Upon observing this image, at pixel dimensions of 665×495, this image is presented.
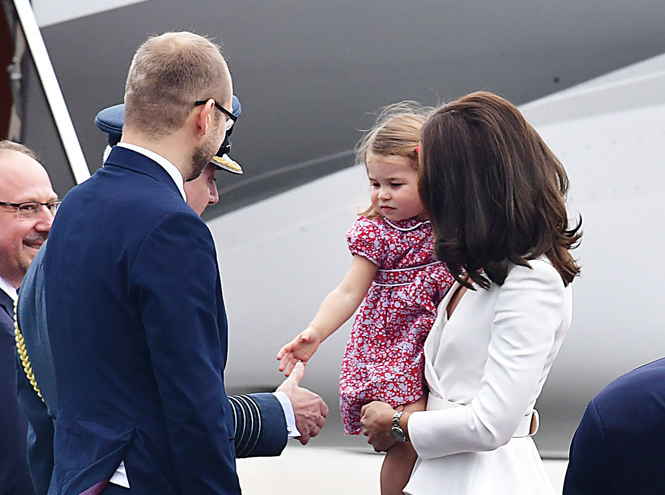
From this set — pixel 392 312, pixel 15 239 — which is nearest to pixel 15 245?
pixel 15 239

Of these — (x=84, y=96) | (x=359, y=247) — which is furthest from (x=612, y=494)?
(x=84, y=96)

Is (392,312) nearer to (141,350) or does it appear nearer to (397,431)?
(397,431)

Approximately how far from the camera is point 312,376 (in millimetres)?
3660

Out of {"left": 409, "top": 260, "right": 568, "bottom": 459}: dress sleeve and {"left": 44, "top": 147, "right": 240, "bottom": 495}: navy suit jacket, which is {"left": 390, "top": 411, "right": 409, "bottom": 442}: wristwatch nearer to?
{"left": 409, "top": 260, "right": 568, "bottom": 459}: dress sleeve

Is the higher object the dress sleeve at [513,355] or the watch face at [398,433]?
the dress sleeve at [513,355]

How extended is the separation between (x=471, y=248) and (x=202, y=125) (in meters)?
0.48

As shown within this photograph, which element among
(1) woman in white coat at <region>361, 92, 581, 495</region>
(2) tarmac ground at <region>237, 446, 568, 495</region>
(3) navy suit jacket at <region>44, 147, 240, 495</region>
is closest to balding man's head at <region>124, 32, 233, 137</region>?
(3) navy suit jacket at <region>44, 147, 240, 495</region>

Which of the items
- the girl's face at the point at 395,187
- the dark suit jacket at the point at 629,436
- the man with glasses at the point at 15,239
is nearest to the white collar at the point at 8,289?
the man with glasses at the point at 15,239

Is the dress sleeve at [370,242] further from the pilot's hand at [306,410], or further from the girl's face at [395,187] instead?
the pilot's hand at [306,410]

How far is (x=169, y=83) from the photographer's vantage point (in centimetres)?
135

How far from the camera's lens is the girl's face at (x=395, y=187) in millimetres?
1906

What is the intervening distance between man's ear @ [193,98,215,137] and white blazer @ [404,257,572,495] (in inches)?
20.7

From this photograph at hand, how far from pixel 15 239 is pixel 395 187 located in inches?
37.1

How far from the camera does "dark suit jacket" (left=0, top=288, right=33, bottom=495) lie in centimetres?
180
